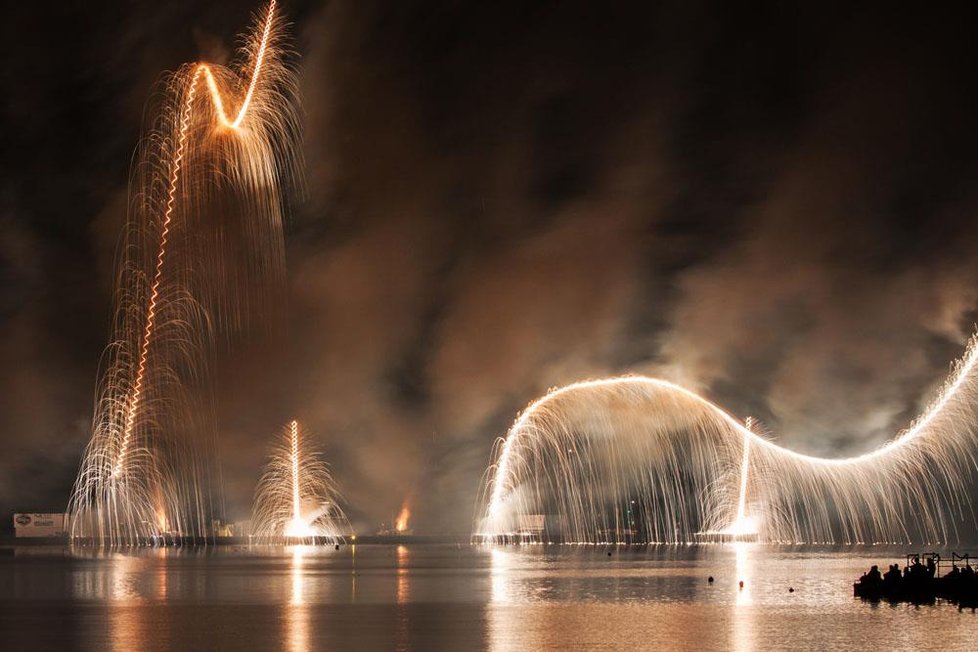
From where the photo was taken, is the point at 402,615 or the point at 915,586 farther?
the point at 915,586

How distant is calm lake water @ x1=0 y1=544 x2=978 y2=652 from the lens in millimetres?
43625

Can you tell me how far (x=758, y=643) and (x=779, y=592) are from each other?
26.8m

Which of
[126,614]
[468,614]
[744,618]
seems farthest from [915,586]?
[126,614]

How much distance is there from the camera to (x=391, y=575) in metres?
96.8

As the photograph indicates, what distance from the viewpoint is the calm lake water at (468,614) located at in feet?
143

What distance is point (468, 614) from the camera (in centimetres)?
5453

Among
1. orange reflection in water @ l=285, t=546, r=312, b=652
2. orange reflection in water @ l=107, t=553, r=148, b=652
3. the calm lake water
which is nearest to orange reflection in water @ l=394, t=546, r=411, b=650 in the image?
the calm lake water

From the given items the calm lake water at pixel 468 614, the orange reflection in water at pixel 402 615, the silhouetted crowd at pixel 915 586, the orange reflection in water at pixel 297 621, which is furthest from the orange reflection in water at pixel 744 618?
the orange reflection in water at pixel 297 621

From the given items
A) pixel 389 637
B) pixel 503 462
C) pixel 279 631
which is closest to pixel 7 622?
pixel 279 631

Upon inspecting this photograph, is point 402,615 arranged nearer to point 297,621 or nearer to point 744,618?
point 297,621

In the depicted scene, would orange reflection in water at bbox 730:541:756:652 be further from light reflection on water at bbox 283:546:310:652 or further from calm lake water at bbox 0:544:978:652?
light reflection on water at bbox 283:546:310:652

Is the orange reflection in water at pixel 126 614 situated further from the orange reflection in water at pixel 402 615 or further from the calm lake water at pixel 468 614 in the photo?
the orange reflection in water at pixel 402 615

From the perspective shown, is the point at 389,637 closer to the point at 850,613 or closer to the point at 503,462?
the point at 850,613

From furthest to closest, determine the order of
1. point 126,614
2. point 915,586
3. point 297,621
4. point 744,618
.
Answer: point 915,586, point 126,614, point 744,618, point 297,621
